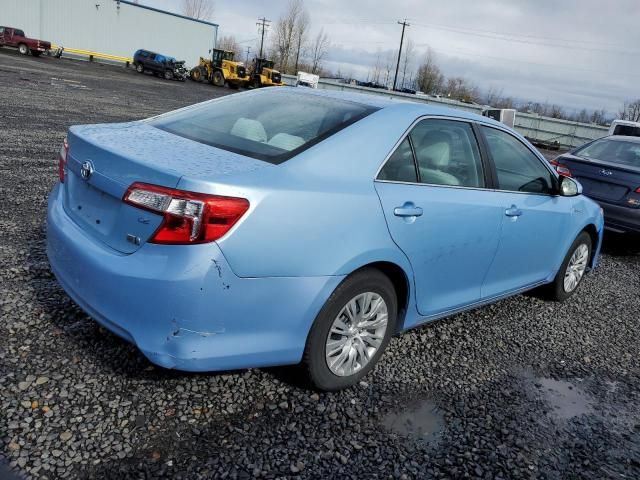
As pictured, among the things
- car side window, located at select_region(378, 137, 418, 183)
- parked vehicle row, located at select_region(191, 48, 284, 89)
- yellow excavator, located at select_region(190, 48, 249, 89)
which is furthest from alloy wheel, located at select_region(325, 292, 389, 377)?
yellow excavator, located at select_region(190, 48, 249, 89)

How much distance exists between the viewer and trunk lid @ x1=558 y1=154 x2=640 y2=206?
6.75 metres

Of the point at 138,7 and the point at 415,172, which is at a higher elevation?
the point at 138,7

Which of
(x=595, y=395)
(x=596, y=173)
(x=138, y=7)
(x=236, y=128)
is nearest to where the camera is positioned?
(x=236, y=128)

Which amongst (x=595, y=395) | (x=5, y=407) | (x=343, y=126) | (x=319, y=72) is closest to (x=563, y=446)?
(x=595, y=395)

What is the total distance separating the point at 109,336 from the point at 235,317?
4.02ft

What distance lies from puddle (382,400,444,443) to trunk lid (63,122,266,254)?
1474 mm

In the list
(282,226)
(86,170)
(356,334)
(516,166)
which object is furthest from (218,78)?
(282,226)

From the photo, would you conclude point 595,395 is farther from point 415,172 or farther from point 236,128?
point 236,128

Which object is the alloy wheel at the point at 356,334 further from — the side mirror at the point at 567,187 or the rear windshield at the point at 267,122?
the side mirror at the point at 567,187

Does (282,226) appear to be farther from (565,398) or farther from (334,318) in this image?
(565,398)

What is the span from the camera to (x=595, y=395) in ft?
11.3

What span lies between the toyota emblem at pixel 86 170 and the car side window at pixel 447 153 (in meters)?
1.73

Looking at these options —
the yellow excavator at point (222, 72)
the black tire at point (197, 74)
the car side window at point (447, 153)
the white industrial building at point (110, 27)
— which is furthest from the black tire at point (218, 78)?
the car side window at point (447, 153)

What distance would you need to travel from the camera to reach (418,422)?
286 cm
